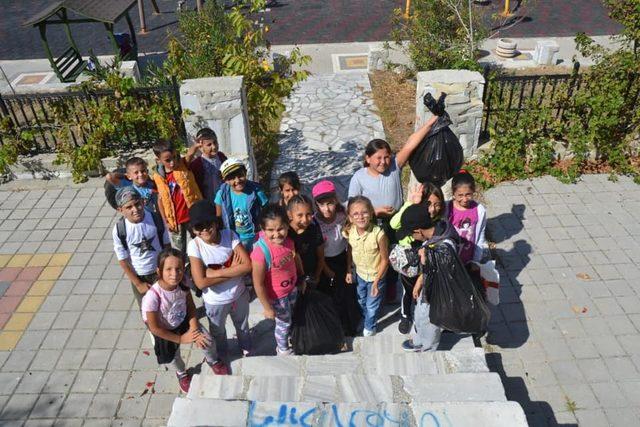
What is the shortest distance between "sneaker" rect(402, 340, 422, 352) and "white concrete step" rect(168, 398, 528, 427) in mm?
1233

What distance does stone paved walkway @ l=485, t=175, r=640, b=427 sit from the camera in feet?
13.1

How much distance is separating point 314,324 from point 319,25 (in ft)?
42.8

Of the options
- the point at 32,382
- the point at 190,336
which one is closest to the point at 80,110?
the point at 32,382

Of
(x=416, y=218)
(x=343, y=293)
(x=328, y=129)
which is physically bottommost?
(x=328, y=129)

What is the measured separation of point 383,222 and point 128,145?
4.72 metres

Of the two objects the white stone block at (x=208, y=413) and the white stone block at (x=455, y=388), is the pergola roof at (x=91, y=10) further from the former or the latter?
the white stone block at (x=455, y=388)

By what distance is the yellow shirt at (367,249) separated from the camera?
371 cm

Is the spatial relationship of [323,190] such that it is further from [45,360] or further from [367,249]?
[45,360]

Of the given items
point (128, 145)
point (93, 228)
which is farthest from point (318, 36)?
point (93, 228)

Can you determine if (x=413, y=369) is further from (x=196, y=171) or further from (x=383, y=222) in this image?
(x=196, y=171)

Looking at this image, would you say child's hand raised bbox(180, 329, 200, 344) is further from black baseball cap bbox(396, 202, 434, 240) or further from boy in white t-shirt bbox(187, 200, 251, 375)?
black baseball cap bbox(396, 202, 434, 240)

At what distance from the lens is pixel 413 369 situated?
380 centimetres

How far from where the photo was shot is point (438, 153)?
4.40 metres

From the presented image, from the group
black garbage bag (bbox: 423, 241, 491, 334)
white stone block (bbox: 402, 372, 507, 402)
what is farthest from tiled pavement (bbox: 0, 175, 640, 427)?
black garbage bag (bbox: 423, 241, 491, 334)
